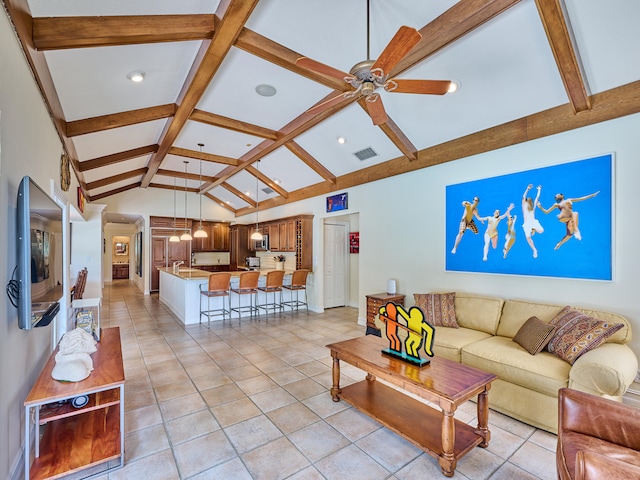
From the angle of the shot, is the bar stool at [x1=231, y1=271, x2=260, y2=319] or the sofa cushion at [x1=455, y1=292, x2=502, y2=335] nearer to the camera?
the sofa cushion at [x1=455, y1=292, x2=502, y2=335]

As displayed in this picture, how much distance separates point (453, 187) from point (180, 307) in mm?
5659

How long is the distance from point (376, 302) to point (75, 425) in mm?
3832

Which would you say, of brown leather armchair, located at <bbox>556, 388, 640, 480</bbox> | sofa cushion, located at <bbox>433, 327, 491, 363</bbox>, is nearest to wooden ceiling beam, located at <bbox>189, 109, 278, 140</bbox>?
sofa cushion, located at <bbox>433, 327, 491, 363</bbox>

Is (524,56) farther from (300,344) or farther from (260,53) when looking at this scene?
(300,344)

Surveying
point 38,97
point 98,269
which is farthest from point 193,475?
point 98,269

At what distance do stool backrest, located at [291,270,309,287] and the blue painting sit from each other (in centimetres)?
337

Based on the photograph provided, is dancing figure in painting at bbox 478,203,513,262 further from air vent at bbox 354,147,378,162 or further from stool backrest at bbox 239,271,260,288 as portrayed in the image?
stool backrest at bbox 239,271,260,288

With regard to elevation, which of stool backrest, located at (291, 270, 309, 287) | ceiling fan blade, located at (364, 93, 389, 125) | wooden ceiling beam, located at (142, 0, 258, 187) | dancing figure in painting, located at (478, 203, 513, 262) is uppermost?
wooden ceiling beam, located at (142, 0, 258, 187)

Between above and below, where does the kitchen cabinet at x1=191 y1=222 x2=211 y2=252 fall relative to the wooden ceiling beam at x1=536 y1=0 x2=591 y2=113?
below

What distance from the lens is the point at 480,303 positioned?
3.71 metres

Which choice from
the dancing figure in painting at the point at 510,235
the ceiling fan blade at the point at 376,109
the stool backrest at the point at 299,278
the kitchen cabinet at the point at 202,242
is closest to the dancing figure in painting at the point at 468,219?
the dancing figure in painting at the point at 510,235

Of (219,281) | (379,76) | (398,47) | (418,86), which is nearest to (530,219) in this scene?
(418,86)

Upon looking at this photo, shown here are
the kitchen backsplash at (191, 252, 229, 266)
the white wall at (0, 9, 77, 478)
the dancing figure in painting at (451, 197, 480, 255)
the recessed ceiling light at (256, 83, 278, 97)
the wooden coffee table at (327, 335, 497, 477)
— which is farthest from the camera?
the kitchen backsplash at (191, 252, 229, 266)

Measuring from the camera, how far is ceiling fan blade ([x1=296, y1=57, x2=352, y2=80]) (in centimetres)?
229
